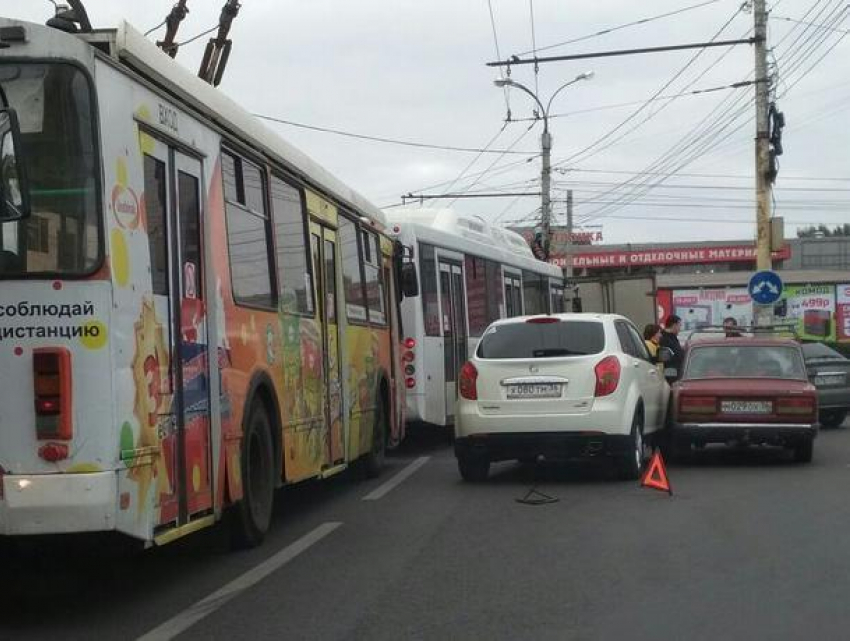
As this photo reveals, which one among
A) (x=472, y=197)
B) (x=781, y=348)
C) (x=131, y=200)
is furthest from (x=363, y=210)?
(x=472, y=197)

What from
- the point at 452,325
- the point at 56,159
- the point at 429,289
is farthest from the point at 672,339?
the point at 56,159

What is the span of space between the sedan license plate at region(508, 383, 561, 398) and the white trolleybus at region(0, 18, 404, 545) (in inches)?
138

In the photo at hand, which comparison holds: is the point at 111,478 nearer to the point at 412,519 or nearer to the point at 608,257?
the point at 412,519

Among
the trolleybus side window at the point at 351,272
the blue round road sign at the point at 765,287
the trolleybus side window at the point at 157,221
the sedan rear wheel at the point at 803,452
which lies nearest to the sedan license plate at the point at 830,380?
the blue round road sign at the point at 765,287

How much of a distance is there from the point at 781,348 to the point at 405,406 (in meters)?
4.67

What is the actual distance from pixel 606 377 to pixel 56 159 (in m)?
7.38

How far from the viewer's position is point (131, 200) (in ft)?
21.4

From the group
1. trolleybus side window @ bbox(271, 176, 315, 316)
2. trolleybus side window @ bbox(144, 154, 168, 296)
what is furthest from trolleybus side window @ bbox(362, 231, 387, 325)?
trolleybus side window @ bbox(144, 154, 168, 296)

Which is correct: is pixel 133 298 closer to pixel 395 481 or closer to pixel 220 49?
pixel 220 49

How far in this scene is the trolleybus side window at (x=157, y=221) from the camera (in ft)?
22.4

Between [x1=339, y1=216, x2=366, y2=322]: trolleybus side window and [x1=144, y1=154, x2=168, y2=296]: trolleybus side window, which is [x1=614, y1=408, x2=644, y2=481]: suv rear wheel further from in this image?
[x1=144, y1=154, x2=168, y2=296]: trolleybus side window

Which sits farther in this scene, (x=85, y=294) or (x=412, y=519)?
(x=412, y=519)

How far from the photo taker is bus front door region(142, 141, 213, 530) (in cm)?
676

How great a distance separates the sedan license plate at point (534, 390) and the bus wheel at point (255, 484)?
397 centimetres
